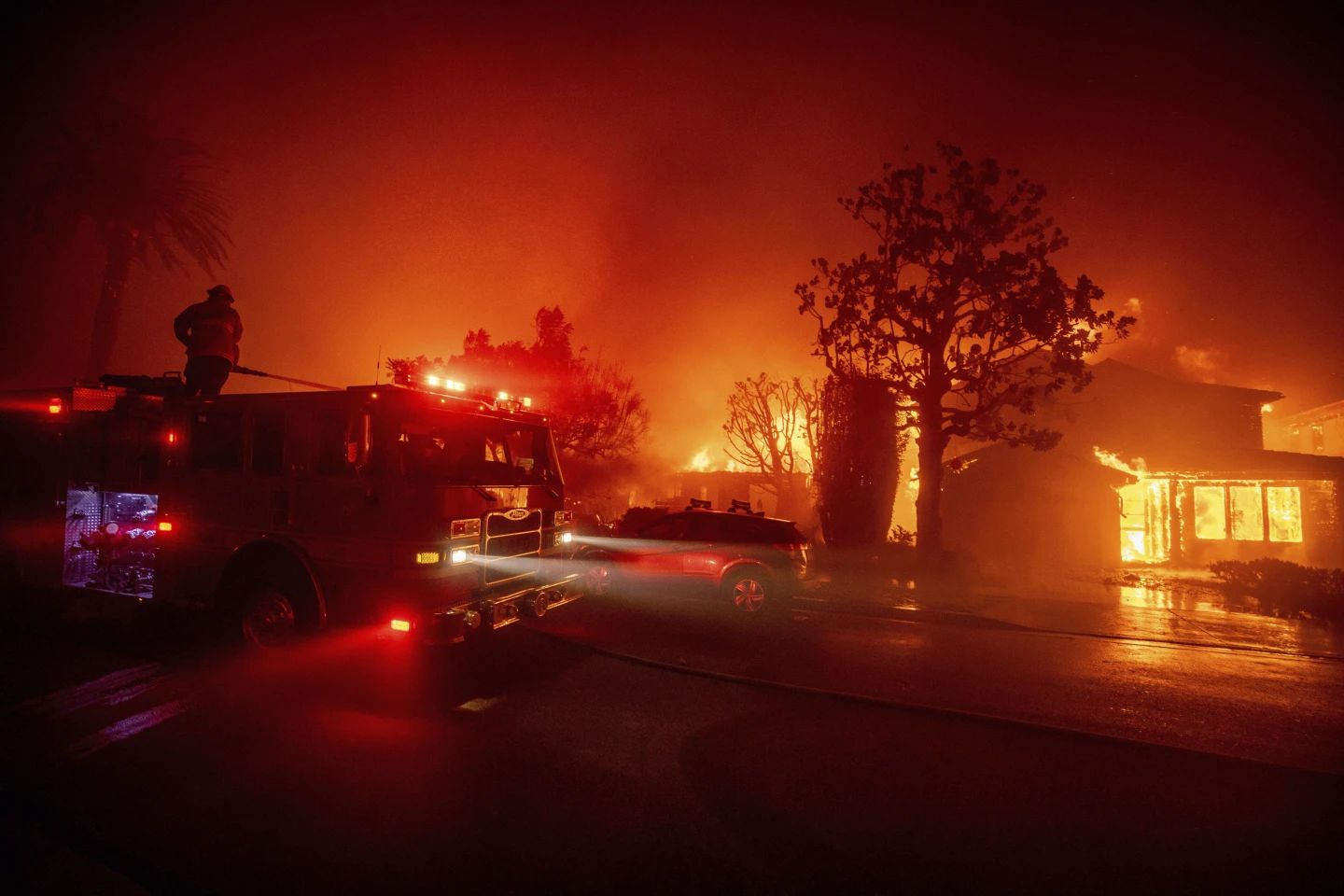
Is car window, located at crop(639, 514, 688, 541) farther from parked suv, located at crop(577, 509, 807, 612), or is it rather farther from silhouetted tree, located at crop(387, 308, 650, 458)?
silhouetted tree, located at crop(387, 308, 650, 458)

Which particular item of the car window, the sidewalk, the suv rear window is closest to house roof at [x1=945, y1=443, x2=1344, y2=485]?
the sidewalk

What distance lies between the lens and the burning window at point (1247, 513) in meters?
21.6

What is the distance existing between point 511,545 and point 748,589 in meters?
4.75

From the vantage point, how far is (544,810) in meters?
4.01

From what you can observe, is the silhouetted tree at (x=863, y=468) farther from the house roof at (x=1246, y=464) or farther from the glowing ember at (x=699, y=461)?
the glowing ember at (x=699, y=461)

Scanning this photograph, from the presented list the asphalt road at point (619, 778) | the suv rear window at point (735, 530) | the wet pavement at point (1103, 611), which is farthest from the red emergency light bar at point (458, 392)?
the wet pavement at point (1103, 611)

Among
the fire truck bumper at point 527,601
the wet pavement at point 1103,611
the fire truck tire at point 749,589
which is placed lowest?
the wet pavement at point 1103,611

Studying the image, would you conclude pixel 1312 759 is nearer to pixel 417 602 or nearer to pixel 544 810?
pixel 544 810

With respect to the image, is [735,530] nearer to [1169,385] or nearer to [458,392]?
[458,392]

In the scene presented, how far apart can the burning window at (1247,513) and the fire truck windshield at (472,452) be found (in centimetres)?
2459

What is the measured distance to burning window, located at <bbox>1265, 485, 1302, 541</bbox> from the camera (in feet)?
69.9

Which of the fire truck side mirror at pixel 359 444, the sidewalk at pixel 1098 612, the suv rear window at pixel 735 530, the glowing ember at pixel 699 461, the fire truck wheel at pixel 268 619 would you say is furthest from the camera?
the glowing ember at pixel 699 461

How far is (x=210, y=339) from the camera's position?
24.8 feet

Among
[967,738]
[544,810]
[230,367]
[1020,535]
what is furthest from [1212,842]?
[1020,535]
